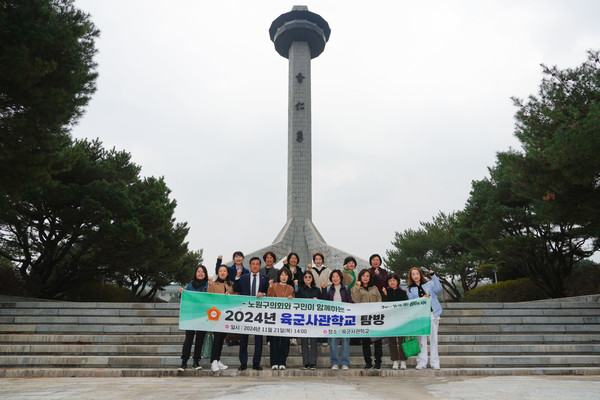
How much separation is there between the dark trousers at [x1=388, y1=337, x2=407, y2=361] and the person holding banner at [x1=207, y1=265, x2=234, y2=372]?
97.9 inches

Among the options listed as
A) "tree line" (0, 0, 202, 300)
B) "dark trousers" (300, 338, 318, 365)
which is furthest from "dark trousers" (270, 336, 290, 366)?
"tree line" (0, 0, 202, 300)

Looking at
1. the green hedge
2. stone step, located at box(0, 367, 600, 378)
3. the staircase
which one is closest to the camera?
stone step, located at box(0, 367, 600, 378)

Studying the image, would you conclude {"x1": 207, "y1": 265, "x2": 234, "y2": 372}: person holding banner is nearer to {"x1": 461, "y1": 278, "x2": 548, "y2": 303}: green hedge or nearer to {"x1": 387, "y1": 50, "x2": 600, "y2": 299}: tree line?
{"x1": 387, "y1": 50, "x2": 600, "y2": 299}: tree line

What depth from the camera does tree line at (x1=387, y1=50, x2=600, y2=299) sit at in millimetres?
8383

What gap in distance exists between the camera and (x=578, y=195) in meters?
9.40

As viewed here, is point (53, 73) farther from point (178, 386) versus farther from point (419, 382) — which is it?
point (419, 382)

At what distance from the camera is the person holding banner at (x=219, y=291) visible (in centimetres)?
597

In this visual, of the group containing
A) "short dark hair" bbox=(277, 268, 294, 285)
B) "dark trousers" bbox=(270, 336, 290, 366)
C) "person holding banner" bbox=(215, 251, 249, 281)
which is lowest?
"dark trousers" bbox=(270, 336, 290, 366)

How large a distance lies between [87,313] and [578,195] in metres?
11.1

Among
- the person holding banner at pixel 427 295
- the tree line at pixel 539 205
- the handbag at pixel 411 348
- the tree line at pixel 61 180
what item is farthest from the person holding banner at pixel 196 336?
the tree line at pixel 539 205

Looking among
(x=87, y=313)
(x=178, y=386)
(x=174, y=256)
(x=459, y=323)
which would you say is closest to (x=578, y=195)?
(x=459, y=323)

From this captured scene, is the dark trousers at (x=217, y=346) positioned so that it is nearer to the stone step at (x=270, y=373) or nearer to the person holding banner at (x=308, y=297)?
the stone step at (x=270, y=373)

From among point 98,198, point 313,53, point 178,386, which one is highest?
point 313,53

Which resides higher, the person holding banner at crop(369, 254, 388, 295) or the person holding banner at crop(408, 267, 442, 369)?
the person holding banner at crop(369, 254, 388, 295)
